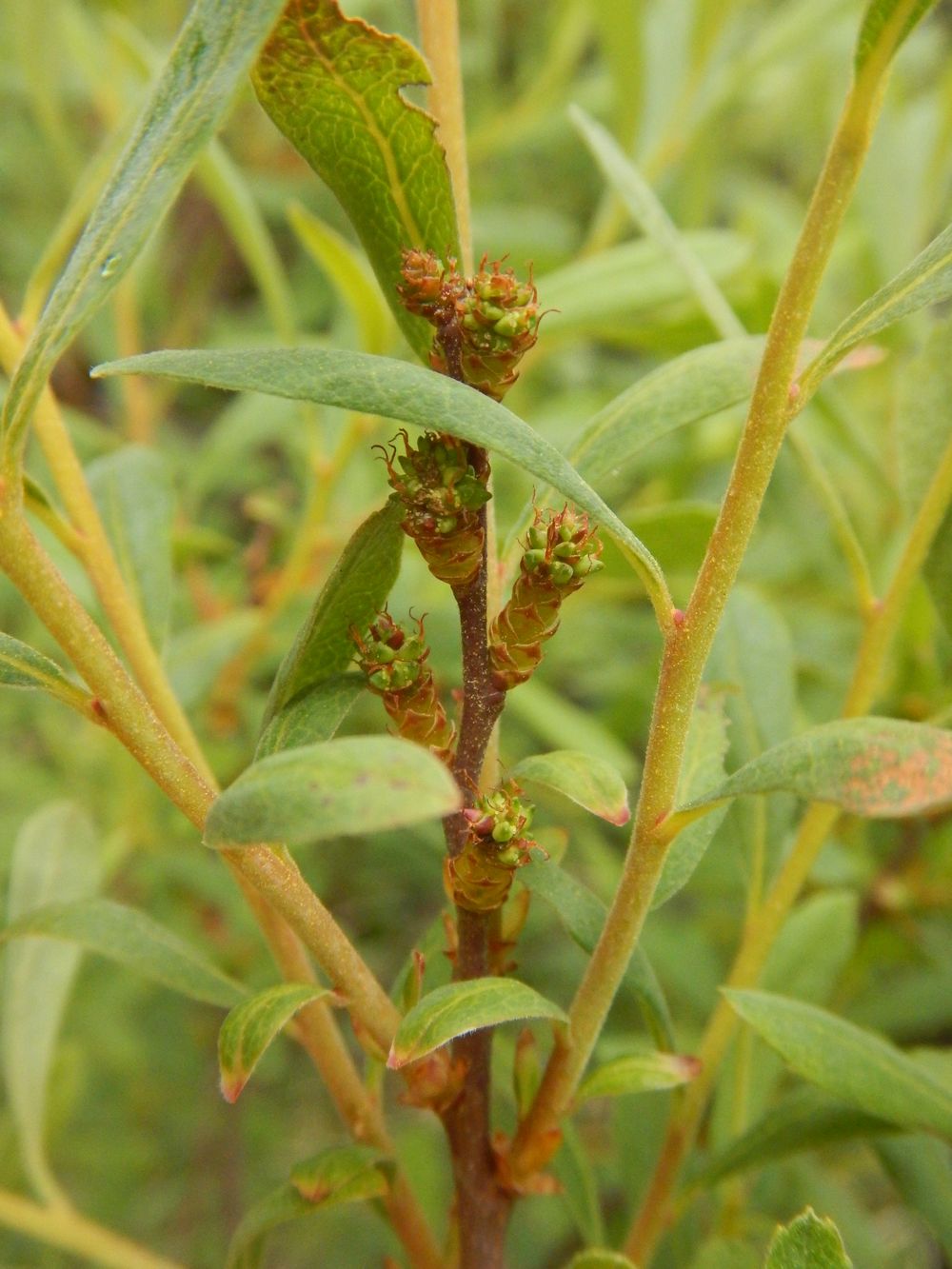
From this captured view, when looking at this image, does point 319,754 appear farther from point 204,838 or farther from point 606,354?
point 606,354

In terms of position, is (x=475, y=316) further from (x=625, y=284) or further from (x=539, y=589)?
(x=625, y=284)

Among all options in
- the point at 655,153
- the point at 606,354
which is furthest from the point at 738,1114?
the point at 606,354

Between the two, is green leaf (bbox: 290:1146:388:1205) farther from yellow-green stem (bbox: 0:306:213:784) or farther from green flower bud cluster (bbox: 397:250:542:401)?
green flower bud cluster (bbox: 397:250:542:401)

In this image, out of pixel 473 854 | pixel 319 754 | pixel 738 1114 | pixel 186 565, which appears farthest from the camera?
pixel 186 565

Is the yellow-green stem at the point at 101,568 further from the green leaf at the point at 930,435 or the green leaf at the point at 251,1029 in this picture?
the green leaf at the point at 930,435

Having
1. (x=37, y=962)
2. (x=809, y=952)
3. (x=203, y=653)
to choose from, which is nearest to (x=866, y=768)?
(x=809, y=952)

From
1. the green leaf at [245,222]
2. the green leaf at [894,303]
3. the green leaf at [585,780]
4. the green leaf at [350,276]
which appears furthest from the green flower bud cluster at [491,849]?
the green leaf at [245,222]
